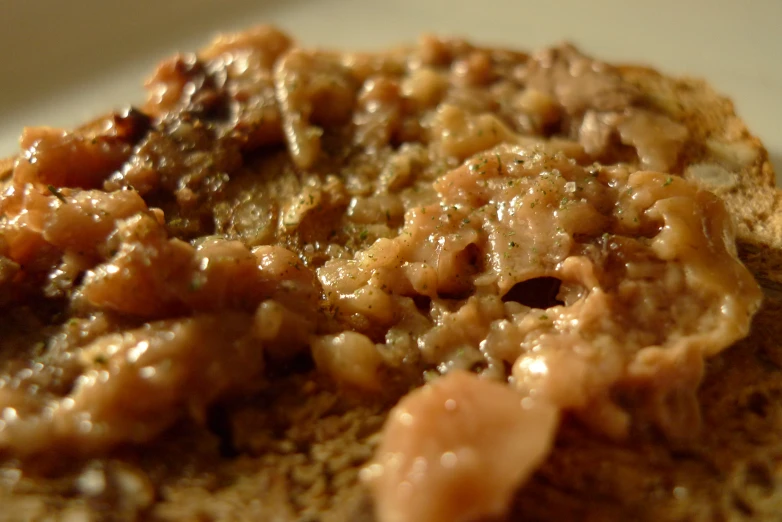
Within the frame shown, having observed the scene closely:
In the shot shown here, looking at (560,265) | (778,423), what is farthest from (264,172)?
(778,423)

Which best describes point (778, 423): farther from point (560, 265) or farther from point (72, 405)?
point (72, 405)

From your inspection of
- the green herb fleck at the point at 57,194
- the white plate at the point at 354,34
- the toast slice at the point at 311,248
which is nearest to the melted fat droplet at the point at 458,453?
the toast slice at the point at 311,248

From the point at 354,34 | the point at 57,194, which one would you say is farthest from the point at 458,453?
the point at 354,34

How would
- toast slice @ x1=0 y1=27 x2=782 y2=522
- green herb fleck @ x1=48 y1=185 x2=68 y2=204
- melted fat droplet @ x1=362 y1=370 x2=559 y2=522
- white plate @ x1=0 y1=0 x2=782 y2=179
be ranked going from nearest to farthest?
melted fat droplet @ x1=362 y1=370 x2=559 y2=522 < toast slice @ x1=0 y1=27 x2=782 y2=522 < green herb fleck @ x1=48 y1=185 x2=68 y2=204 < white plate @ x1=0 y1=0 x2=782 y2=179

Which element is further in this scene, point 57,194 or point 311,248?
point 311,248

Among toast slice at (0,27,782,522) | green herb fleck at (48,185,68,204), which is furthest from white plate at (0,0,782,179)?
green herb fleck at (48,185,68,204)

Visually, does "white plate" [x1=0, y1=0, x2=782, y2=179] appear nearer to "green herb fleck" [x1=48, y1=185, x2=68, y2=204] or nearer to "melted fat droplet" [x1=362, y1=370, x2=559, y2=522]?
"green herb fleck" [x1=48, y1=185, x2=68, y2=204]

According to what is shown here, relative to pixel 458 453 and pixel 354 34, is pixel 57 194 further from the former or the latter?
pixel 354 34
